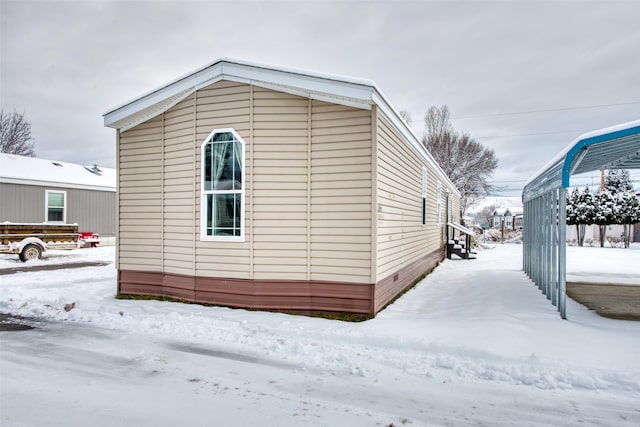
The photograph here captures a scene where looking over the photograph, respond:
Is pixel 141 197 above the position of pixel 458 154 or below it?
below

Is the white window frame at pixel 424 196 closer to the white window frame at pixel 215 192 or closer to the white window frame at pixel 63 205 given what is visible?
the white window frame at pixel 215 192

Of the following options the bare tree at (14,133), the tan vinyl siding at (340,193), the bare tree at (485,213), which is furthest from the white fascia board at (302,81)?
the bare tree at (485,213)

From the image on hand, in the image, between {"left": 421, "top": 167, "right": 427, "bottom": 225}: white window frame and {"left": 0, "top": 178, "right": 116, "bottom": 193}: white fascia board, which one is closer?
{"left": 421, "top": 167, "right": 427, "bottom": 225}: white window frame

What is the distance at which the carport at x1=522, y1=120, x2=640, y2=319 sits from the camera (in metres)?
5.71

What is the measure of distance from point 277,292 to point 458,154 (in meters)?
28.0

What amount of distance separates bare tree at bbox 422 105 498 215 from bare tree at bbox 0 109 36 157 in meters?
32.8

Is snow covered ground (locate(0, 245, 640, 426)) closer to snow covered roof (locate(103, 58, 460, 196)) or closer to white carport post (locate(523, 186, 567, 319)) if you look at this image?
white carport post (locate(523, 186, 567, 319))

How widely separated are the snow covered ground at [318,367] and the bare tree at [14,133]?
30.1 m

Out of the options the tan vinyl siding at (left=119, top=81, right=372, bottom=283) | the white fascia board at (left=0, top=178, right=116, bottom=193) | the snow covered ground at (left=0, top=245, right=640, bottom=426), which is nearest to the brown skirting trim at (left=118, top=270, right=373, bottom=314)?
the tan vinyl siding at (left=119, top=81, right=372, bottom=283)

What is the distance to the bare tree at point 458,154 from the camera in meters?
30.7

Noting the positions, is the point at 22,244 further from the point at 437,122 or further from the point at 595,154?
the point at 437,122

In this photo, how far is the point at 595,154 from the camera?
7.01 m

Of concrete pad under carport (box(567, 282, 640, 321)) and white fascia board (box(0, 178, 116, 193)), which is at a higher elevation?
white fascia board (box(0, 178, 116, 193))

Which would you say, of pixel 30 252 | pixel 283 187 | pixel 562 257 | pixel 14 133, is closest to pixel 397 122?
pixel 283 187
